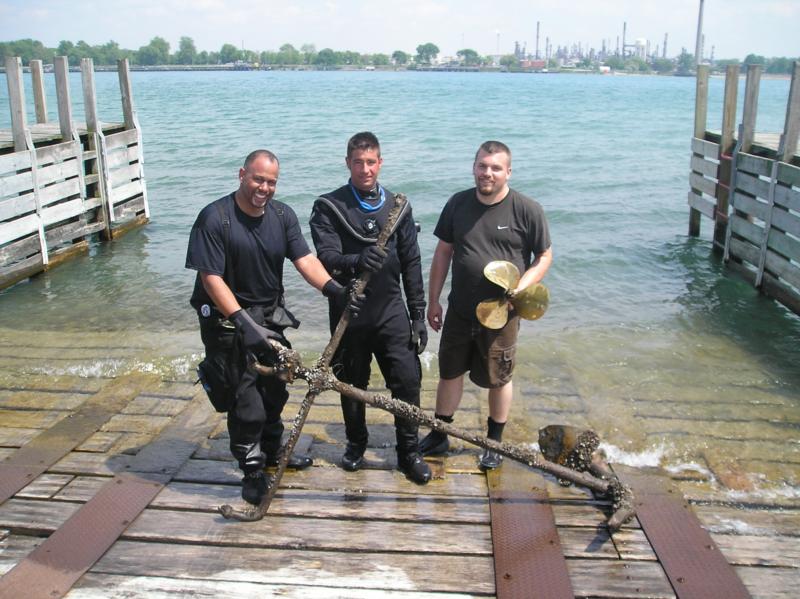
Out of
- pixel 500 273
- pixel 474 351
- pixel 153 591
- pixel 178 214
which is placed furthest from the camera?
pixel 178 214

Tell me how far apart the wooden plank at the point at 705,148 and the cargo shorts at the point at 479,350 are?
9.50 m

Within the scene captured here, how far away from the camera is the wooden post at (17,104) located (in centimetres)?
1049

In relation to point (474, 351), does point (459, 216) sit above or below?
above

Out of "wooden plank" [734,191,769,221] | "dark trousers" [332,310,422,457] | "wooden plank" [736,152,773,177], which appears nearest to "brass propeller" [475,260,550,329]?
"dark trousers" [332,310,422,457]

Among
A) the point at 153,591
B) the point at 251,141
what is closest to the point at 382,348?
the point at 153,591

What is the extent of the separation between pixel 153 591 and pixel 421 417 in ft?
4.93

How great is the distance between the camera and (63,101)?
12008 millimetres

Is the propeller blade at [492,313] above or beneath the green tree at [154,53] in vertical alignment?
beneath

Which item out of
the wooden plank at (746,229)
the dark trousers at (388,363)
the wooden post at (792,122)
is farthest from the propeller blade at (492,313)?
the wooden plank at (746,229)

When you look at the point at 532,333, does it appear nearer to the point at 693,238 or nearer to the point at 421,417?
the point at 421,417

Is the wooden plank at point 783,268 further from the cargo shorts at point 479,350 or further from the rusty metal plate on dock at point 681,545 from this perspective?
the cargo shorts at point 479,350

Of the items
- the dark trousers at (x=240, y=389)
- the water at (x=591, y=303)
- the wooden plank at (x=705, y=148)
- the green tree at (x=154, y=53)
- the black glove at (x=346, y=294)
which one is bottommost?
the water at (x=591, y=303)

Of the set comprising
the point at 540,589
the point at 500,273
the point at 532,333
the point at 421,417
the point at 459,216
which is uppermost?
the point at 459,216

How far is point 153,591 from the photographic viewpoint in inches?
130
